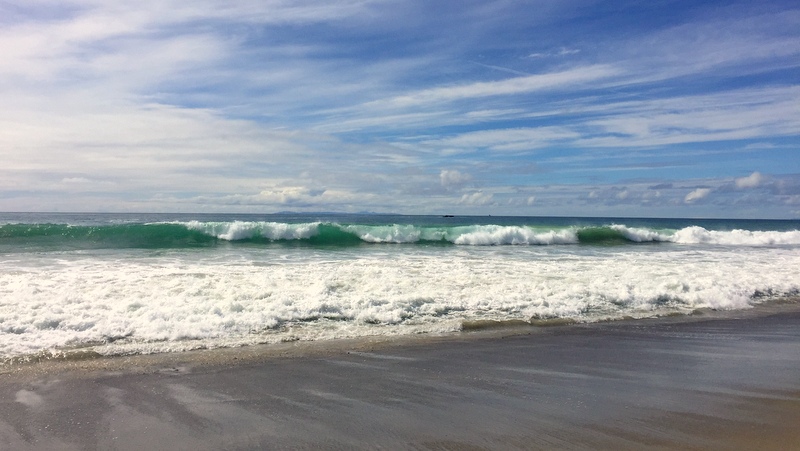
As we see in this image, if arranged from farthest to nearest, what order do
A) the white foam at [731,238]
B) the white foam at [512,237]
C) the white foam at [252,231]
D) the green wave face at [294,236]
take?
the white foam at [731,238] → the white foam at [512,237] → the white foam at [252,231] → the green wave face at [294,236]

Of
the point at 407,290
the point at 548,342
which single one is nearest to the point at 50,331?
the point at 407,290

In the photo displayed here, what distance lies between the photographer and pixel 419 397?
177 inches

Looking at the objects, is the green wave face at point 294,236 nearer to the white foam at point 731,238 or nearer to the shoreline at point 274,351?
the white foam at point 731,238

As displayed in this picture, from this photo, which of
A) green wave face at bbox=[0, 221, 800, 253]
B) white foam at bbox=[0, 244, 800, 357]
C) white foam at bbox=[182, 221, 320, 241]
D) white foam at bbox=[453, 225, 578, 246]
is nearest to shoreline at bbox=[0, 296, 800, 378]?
white foam at bbox=[0, 244, 800, 357]

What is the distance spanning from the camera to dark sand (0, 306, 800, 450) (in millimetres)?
3707

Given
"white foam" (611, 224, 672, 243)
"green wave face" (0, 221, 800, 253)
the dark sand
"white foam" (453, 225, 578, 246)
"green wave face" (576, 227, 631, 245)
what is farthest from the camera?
"white foam" (611, 224, 672, 243)

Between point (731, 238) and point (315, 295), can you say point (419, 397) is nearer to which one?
point (315, 295)

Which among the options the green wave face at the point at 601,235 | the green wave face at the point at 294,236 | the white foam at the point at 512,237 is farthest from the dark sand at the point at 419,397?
the green wave face at the point at 601,235

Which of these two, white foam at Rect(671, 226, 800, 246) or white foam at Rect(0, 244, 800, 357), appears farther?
white foam at Rect(671, 226, 800, 246)

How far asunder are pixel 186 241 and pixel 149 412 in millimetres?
19248

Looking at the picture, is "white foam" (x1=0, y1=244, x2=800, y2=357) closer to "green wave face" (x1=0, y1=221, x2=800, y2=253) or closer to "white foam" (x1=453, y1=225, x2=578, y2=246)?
"green wave face" (x1=0, y1=221, x2=800, y2=253)

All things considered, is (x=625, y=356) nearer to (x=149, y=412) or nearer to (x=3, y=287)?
(x=149, y=412)

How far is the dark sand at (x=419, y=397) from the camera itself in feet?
12.2

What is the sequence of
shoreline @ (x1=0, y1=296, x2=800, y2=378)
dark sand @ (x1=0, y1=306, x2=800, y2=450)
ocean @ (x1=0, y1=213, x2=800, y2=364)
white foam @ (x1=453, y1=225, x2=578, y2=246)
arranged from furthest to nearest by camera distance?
1. white foam @ (x1=453, y1=225, x2=578, y2=246)
2. ocean @ (x1=0, y1=213, x2=800, y2=364)
3. shoreline @ (x1=0, y1=296, x2=800, y2=378)
4. dark sand @ (x1=0, y1=306, x2=800, y2=450)
